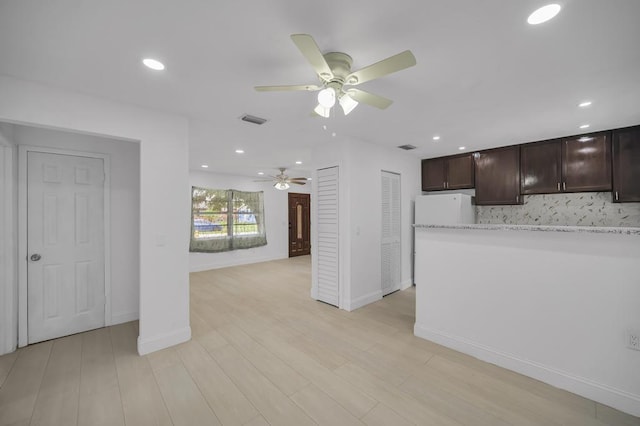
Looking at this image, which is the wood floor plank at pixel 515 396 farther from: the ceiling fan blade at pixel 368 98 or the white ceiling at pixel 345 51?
the white ceiling at pixel 345 51

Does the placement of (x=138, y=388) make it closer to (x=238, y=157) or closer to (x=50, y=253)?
(x=50, y=253)

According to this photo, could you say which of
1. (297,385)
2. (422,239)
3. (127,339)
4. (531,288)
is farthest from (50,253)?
(531,288)

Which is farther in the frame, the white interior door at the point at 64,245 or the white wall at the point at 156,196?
the white interior door at the point at 64,245

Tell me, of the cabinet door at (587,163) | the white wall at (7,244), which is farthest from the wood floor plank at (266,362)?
the cabinet door at (587,163)

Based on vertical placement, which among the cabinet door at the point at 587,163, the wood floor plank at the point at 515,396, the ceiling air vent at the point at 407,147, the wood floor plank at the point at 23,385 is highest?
the ceiling air vent at the point at 407,147

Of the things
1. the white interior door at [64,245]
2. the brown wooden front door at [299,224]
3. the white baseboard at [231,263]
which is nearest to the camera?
the white interior door at [64,245]

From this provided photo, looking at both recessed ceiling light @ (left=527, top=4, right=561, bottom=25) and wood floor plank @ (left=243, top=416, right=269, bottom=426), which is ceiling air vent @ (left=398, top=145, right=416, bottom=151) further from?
wood floor plank @ (left=243, top=416, right=269, bottom=426)

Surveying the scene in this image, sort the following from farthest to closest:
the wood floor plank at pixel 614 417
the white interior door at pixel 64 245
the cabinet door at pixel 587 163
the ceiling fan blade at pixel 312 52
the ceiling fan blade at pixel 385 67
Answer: the cabinet door at pixel 587 163 → the white interior door at pixel 64 245 → the wood floor plank at pixel 614 417 → the ceiling fan blade at pixel 385 67 → the ceiling fan blade at pixel 312 52

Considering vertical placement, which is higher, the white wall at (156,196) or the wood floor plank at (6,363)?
the white wall at (156,196)

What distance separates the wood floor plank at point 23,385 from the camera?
68.6 inches

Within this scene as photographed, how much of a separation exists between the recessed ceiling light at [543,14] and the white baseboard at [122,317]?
4698 millimetres

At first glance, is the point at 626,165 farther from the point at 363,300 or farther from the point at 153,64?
the point at 153,64

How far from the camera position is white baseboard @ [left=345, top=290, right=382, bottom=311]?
11.7 ft

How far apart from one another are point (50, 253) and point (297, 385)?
3.02 meters
